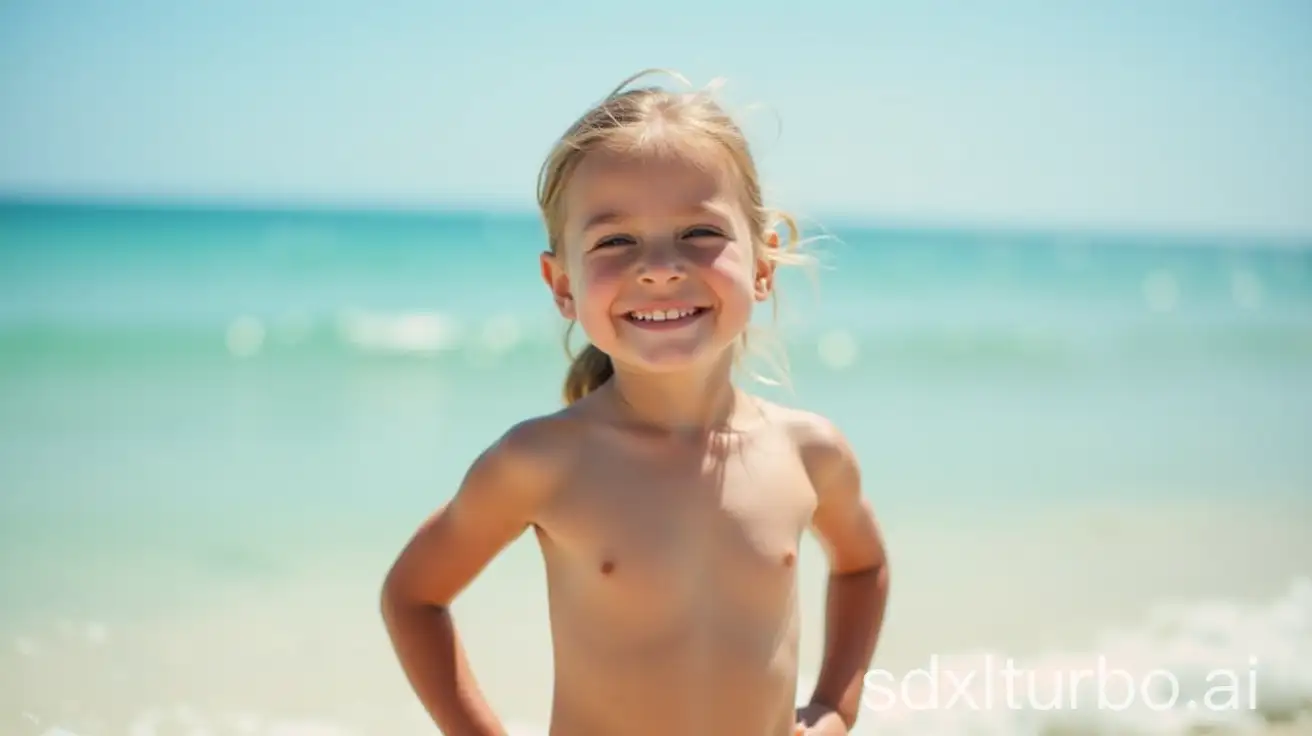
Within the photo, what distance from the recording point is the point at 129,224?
22.8 m

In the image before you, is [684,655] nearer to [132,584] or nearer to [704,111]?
[704,111]

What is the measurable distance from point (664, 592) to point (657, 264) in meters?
0.44

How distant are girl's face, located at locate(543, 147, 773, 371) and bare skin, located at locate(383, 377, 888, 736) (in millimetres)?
160

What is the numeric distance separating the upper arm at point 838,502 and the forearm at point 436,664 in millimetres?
585

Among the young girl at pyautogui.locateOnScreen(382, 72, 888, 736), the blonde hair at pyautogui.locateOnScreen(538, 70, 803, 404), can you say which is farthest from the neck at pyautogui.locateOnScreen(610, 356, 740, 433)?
the blonde hair at pyautogui.locateOnScreen(538, 70, 803, 404)

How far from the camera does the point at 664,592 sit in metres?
1.75

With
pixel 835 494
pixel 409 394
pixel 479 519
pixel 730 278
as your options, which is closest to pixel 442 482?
pixel 409 394

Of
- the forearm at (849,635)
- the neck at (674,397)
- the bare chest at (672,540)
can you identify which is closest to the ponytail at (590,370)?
the neck at (674,397)

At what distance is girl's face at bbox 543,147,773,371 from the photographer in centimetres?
170

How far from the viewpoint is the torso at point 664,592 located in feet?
5.72

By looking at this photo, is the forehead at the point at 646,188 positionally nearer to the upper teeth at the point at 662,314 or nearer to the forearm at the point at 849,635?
the upper teeth at the point at 662,314

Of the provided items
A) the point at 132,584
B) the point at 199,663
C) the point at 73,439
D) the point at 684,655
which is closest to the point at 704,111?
the point at 684,655

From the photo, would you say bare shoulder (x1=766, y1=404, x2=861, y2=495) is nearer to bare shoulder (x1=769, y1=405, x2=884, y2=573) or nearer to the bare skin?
bare shoulder (x1=769, y1=405, x2=884, y2=573)

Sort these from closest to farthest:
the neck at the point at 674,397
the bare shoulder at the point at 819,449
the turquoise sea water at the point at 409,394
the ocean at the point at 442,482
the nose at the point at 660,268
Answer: the nose at the point at 660,268
the neck at the point at 674,397
the bare shoulder at the point at 819,449
the ocean at the point at 442,482
the turquoise sea water at the point at 409,394
